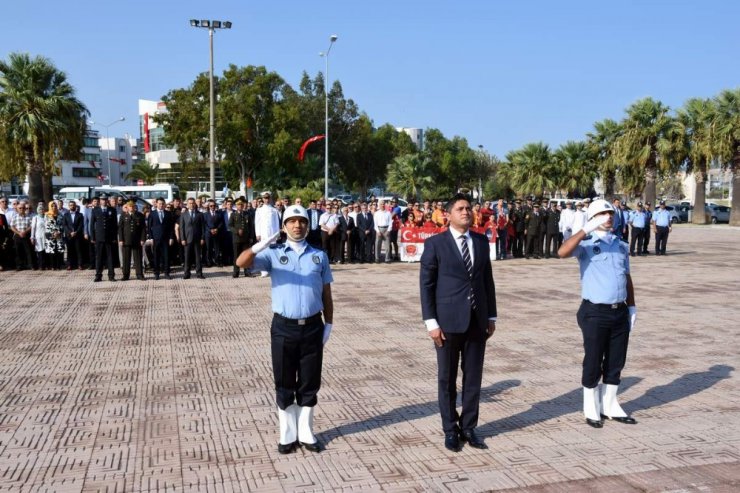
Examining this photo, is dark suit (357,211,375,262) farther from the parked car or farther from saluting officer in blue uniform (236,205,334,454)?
the parked car

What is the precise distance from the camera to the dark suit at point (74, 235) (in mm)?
17062

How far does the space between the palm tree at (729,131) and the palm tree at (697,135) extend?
14.7 inches

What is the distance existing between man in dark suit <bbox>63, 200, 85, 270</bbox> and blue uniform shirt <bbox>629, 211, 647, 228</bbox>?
16619 mm

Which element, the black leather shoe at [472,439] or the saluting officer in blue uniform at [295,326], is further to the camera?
the black leather shoe at [472,439]

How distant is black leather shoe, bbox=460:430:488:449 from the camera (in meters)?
5.10

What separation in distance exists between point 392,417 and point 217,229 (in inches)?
497

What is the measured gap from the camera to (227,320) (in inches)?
410

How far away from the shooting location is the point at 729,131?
38.4 metres

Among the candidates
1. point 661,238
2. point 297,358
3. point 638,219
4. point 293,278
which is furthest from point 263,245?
point 661,238

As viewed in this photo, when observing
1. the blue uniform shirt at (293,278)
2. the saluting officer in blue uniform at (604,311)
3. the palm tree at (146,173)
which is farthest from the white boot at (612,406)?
the palm tree at (146,173)

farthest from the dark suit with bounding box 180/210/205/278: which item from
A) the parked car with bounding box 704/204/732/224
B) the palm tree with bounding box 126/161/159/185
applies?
the palm tree with bounding box 126/161/159/185

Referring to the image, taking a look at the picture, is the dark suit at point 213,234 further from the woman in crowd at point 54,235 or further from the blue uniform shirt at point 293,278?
the blue uniform shirt at point 293,278

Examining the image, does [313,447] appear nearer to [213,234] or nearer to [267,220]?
[267,220]

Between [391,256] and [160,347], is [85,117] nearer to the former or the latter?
[391,256]
